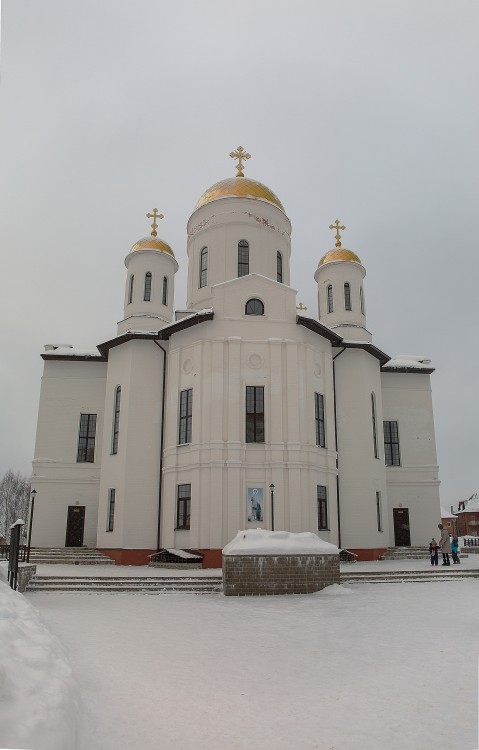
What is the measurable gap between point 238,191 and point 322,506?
15029mm

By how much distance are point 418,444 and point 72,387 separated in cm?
1706

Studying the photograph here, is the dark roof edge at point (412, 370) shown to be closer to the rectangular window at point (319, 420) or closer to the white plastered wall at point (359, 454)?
the white plastered wall at point (359, 454)

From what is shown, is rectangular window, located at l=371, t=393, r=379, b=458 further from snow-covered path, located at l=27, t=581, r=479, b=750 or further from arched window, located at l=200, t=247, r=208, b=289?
snow-covered path, located at l=27, t=581, r=479, b=750

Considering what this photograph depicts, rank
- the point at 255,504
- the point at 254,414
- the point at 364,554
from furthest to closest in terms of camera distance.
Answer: the point at 364,554 → the point at 254,414 → the point at 255,504

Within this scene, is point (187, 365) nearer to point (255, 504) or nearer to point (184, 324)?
point (184, 324)

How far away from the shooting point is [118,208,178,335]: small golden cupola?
27.8 metres

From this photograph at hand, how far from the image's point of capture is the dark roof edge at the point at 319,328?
23.6m

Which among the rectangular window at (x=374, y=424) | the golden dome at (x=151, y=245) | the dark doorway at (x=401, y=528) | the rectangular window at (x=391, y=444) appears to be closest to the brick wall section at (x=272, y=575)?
the rectangular window at (x=374, y=424)

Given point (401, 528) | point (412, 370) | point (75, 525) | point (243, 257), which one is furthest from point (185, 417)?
point (412, 370)

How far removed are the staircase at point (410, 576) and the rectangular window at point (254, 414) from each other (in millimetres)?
6293

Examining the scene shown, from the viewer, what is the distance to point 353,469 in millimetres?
24844

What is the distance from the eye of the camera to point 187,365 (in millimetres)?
23500

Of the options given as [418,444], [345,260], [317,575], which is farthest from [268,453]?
[345,260]

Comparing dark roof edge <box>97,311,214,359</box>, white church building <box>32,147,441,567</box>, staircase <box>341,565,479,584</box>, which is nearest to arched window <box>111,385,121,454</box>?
white church building <box>32,147,441,567</box>
